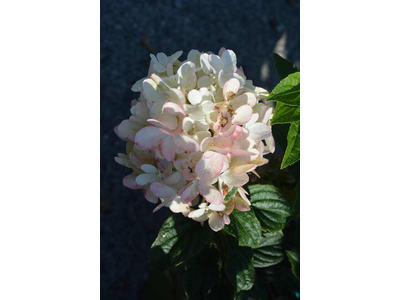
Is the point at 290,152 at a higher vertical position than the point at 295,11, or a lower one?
lower

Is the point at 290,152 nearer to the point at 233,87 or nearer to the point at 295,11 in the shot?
the point at 233,87

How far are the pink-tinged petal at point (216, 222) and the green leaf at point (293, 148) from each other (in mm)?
208

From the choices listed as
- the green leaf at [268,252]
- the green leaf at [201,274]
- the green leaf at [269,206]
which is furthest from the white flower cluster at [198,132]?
the green leaf at [268,252]

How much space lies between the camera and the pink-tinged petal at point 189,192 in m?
0.76

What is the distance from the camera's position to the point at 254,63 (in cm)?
193

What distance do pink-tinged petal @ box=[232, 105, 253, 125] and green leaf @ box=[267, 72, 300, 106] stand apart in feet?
0.47

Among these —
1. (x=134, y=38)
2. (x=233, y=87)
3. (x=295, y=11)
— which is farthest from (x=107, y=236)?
(x=295, y=11)

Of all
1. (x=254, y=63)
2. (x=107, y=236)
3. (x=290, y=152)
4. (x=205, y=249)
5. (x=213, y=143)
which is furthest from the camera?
(x=254, y=63)

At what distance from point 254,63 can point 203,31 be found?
33cm

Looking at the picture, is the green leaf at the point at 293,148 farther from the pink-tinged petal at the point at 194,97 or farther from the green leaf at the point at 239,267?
the green leaf at the point at 239,267

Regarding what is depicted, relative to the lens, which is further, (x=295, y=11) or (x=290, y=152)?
(x=295, y=11)

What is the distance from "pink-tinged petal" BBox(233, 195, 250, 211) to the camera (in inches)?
34.2

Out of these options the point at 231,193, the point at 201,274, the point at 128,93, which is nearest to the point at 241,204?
the point at 231,193

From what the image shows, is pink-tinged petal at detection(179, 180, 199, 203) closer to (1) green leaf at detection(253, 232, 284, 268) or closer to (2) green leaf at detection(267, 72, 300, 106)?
(2) green leaf at detection(267, 72, 300, 106)
